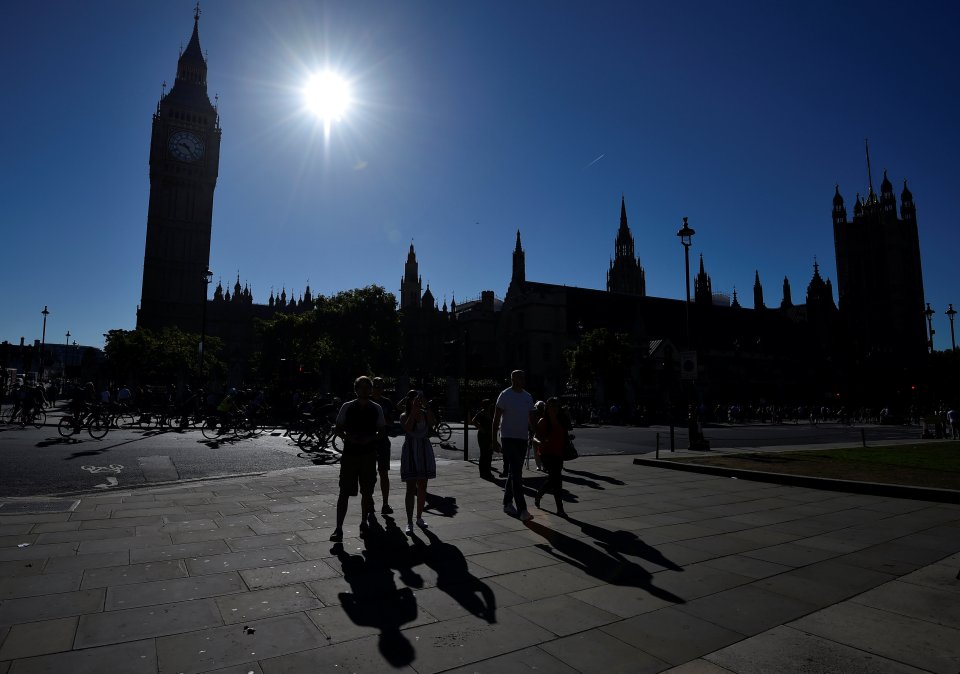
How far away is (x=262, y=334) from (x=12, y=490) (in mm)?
58692

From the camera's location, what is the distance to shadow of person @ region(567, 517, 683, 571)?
229 inches

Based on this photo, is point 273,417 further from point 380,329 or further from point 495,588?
point 495,588

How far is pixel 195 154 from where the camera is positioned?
3880 inches

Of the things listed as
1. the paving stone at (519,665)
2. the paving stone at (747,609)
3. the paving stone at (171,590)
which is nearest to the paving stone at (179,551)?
the paving stone at (171,590)

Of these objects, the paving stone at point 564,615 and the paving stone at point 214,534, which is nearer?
the paving stone at point 564,615

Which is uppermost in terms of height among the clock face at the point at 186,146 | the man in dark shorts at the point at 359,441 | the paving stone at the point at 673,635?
the clock face at the point at 186,146

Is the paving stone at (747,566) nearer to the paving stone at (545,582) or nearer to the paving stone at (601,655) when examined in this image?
the paving stone at (545,582)

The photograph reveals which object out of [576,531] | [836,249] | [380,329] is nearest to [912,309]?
[836,249]

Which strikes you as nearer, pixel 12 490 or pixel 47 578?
pixel 47 578

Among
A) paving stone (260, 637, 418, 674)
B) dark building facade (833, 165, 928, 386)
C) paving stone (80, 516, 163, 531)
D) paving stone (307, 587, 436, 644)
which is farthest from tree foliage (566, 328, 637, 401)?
dark building facade (833, 165, 928, 386)

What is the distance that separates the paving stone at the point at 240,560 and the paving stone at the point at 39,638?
1.25 meters

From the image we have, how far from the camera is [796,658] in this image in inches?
142

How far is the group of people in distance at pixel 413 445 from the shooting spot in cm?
664

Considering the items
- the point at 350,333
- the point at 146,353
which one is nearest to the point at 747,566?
the point at 350,333
